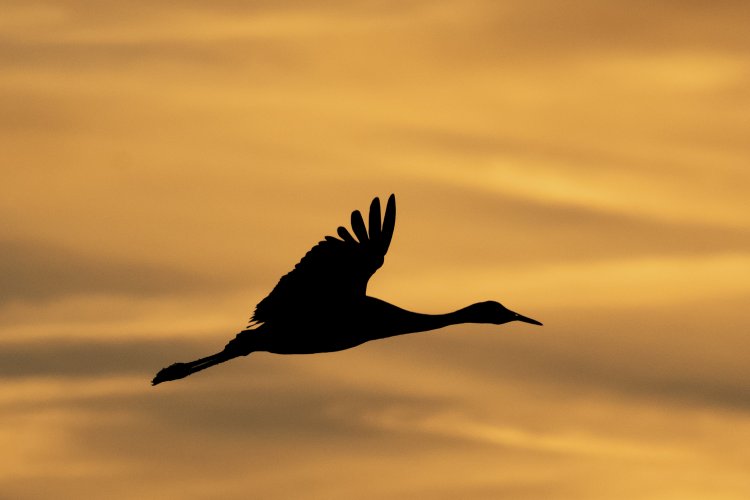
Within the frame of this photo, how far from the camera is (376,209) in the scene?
50.5 metres

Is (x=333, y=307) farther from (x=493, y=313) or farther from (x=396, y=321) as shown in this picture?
(x=493, y=313)

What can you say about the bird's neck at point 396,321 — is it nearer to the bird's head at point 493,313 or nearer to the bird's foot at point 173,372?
the bird's head at point 493,313

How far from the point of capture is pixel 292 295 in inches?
1969

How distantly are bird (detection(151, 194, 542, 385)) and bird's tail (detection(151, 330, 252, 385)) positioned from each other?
1.4 inches

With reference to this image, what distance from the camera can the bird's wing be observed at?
4997 centimetres

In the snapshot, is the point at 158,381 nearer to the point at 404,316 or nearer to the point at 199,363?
the point at 199,363

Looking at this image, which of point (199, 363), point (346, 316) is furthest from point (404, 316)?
point (199, 363)

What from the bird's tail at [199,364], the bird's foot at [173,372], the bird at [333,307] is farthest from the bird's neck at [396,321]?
the bird's foot at [173,372]

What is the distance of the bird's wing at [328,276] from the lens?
4997cm

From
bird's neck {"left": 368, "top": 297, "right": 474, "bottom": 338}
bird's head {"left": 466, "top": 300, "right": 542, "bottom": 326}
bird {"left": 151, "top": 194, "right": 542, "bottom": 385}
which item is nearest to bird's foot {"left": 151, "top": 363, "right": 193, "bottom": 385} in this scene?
bird {"left": 151, "top": 194, "right": 542, "bottom": 385}

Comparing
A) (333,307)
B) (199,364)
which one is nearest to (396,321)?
(333,307)

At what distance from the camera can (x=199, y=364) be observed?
170ft

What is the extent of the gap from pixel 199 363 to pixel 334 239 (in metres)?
3.64

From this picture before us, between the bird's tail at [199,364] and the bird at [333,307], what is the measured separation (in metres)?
0.04
